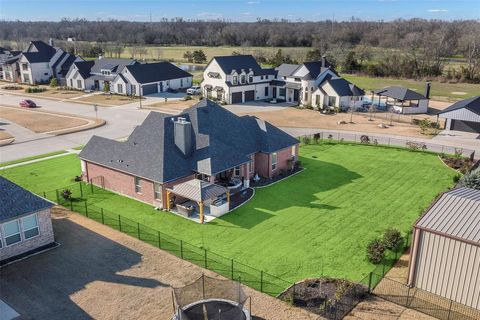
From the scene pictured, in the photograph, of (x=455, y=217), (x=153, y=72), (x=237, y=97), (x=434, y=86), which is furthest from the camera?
(x=434, y=86)

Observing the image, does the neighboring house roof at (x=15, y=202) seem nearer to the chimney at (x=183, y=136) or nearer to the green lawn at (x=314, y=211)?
the green lawn at (x=314, y=211)

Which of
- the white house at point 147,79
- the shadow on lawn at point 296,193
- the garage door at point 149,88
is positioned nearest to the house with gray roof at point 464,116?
the shadow on lawn at point 296,193

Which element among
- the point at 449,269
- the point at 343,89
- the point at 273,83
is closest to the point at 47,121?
the point at 273,83

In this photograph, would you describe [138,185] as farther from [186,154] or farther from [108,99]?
[108,99]

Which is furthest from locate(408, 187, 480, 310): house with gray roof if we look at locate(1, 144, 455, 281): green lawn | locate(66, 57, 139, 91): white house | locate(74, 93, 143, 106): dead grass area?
locate(66, 57, 139, 91): white house

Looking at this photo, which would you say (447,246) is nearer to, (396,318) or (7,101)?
(396,318)
